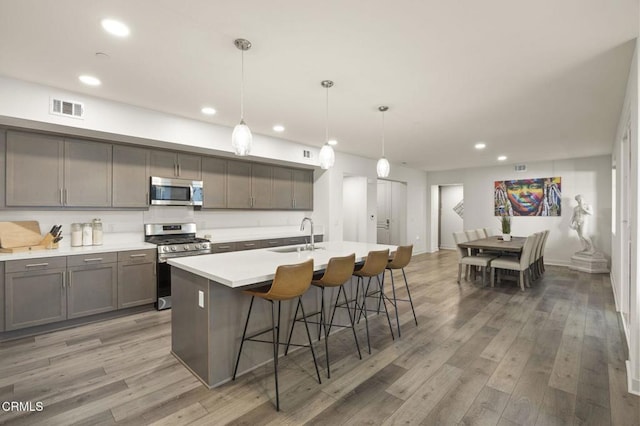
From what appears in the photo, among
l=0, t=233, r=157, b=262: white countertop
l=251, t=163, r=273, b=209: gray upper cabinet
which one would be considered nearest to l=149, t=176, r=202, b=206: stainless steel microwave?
l=0, t=233, r=157, b=262: white countertop

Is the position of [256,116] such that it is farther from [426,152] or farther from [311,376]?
[426,152]

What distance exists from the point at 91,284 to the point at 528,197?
346 inches

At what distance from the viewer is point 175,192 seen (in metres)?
4.35

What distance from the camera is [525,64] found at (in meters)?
2.59

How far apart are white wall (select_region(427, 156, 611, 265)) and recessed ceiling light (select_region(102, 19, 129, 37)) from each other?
8416 millimetres

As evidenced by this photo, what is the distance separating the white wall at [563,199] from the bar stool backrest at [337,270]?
22.6 feet

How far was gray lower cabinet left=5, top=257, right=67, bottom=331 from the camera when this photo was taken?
9.74ft

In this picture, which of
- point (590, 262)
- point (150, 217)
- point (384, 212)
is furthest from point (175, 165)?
point (590, 262)

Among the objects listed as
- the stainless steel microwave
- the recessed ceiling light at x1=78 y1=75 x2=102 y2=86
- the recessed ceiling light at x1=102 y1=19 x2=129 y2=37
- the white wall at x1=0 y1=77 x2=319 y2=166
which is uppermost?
the recessed ceiling light at x1=102 y1=19 x2=129 y2=37

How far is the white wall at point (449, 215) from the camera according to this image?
9789 millimetres

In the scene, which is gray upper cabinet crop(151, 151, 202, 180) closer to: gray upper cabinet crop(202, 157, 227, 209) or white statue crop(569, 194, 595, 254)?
gray upper cabinet crop(202, 157, 227, 209)

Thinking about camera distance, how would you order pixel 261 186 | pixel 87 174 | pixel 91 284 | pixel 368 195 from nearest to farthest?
pixel 91 284
pixel 87 174
pixel 261 186
pixel 368 195

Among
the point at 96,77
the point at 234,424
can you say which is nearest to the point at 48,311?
the point at 96,77

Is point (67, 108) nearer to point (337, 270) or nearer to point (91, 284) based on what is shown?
point (91, 284)
